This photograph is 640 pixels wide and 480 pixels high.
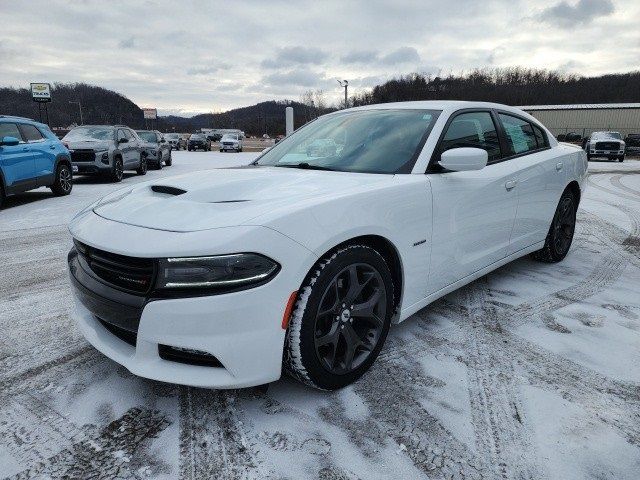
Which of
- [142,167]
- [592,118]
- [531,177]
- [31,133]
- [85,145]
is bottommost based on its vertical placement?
[142,167]

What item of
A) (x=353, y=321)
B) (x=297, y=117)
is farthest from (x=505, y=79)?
(x=353, y=321)

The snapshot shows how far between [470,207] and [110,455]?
236cm

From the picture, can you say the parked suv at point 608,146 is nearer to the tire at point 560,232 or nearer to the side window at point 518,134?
the tire at point 560,232

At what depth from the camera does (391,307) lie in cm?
244

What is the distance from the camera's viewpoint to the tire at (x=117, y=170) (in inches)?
468

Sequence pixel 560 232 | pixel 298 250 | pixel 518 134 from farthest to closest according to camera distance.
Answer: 1. pixel 560 232
2. pixel 518 134
3. pixel 298 250

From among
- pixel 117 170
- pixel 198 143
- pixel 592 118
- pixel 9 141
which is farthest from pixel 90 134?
pixel 592 118

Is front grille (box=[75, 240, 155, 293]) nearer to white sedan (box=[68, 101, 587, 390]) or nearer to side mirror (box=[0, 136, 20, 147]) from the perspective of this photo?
white sedan (box=[68, 101, 587, 390])

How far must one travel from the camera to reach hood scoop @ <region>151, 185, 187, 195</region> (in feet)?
7.76

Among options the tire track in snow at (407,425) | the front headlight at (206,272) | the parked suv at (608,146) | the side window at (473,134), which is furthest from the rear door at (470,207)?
the parked suv at (608,146)

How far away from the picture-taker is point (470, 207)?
2.86m

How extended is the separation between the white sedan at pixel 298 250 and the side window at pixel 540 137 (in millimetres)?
982

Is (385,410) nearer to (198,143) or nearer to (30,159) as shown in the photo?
(30,159)

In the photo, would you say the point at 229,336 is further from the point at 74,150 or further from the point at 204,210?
the point at 74,150
